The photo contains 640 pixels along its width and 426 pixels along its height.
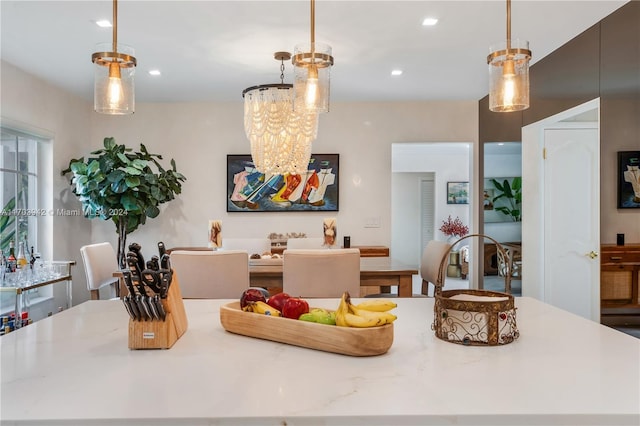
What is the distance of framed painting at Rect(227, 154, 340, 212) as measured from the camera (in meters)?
5.54

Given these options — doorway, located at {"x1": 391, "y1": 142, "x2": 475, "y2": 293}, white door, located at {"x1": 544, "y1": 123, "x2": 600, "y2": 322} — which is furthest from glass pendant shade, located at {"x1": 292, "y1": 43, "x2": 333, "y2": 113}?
doorway, located at {"x1": 391, "y1": 142, "x2": 475, "y2": 293}

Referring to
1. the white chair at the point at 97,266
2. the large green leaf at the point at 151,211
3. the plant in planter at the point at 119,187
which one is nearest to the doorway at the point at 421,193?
the large green leaf at the point at 151,211

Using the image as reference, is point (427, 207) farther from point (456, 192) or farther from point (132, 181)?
point (132, 181)

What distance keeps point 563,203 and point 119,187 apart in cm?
425

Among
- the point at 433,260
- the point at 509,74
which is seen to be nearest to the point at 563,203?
the point at 433,260

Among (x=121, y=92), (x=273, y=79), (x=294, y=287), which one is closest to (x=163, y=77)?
(x=273, y=79)

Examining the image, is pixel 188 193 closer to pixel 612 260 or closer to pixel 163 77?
pixel 163 77

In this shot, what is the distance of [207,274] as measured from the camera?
265cm

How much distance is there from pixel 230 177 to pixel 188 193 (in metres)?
0.56

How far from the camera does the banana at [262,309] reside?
1384 mm

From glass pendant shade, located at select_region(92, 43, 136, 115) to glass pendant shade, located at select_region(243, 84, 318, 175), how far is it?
1940mm

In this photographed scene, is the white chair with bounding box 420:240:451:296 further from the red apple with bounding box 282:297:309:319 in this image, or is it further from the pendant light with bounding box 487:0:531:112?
the red apple with bounding box 282:297:309:319

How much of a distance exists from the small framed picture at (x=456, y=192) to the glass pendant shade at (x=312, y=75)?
733 centimetres

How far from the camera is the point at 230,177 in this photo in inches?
218
